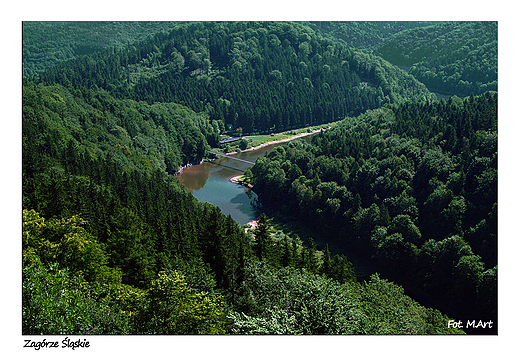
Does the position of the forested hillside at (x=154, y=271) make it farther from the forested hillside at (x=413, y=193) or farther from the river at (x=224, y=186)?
the river at (x=224, y=186)

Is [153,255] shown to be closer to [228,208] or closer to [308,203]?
[308,203]

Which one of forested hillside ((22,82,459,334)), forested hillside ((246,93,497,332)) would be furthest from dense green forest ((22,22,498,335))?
forested hillside ((246,93,497,332))

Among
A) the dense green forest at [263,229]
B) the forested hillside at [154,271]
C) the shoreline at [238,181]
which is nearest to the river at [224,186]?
the shoreline at [238,181]

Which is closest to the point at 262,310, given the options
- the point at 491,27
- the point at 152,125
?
the point at 152,125

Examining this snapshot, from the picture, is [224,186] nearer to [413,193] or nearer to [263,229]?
[413,193]

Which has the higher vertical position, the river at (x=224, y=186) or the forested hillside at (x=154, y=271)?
the forested hillside at (x=154, y=271)

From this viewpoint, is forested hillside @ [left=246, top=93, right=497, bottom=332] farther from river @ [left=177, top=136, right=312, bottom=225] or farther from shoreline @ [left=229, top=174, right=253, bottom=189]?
river @ [left=177, top=136, right=312, bottom=225]
